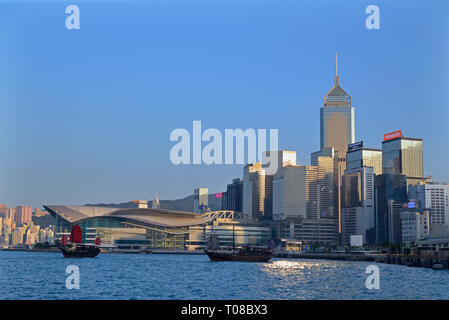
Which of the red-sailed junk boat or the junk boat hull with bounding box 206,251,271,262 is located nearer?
the junk boat hull with bounding box 206,251,271,262

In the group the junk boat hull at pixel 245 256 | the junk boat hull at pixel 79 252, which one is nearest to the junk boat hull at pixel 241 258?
the junk boat hull at pixel 245 256

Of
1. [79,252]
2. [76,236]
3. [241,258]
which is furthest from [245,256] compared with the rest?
[76,236]

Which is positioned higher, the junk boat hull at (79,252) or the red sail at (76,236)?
the red sail at (76,236)

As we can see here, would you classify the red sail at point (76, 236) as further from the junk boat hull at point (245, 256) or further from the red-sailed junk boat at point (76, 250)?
the junk boat hull at point (245, 256)

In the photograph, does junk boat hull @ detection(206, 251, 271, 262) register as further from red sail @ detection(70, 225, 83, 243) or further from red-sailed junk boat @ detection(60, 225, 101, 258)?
red sail @ detection(70, 225, 83, 243)

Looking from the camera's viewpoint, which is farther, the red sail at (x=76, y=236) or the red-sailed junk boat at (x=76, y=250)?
the red sail at (x=76, y=236)

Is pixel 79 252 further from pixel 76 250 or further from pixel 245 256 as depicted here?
pixel 245 256

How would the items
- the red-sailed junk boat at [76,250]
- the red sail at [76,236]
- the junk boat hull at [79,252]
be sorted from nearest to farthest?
the junk boat hull at [79,252] → the red-sailed junk boat at [76,250] → the red sail at [76,236]

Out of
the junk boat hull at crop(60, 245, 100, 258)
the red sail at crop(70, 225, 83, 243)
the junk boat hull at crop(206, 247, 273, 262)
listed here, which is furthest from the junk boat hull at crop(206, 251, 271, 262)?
the red sail at crop(70, 225, 83, 243)
